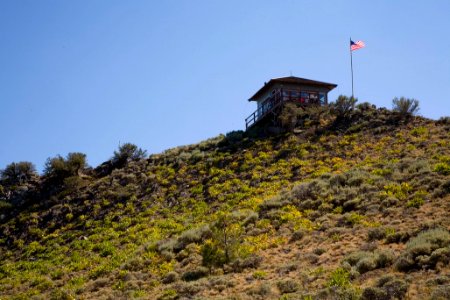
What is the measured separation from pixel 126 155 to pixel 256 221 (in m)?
24.1

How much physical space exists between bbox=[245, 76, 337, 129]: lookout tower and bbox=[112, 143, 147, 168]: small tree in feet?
41.0

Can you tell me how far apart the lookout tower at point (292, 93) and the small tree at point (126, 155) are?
12.5 metres

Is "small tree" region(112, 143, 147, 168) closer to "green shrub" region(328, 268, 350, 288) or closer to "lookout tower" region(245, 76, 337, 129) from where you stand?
"lookout tower" region(245, 76, 337, 129)

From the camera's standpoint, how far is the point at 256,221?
27094 millimetres

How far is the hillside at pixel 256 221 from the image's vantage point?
1767 centimetres

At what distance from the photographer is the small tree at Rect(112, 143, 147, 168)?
1891 inches

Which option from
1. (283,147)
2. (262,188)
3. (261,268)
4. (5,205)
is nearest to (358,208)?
(261,268)

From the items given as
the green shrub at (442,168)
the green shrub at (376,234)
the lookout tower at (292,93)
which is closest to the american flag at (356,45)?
the lookout tower at (292,93)

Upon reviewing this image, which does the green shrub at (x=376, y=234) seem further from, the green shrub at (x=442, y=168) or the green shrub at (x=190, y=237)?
the green shrub at (x=190, y=237)

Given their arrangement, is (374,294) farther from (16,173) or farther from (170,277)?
(16,173)

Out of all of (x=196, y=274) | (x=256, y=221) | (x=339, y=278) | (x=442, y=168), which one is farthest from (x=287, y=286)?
(x=442, y=168)

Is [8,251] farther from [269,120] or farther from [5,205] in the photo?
[269,120]

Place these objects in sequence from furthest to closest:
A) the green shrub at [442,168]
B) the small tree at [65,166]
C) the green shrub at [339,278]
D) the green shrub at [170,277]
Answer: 1. the small tree at [65,166]
2. the green shrub at [442,168]
3. the green shrub at [170,277]
4. the green shrub at [339,278]

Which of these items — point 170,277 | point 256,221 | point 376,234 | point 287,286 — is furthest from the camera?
point 256,221
